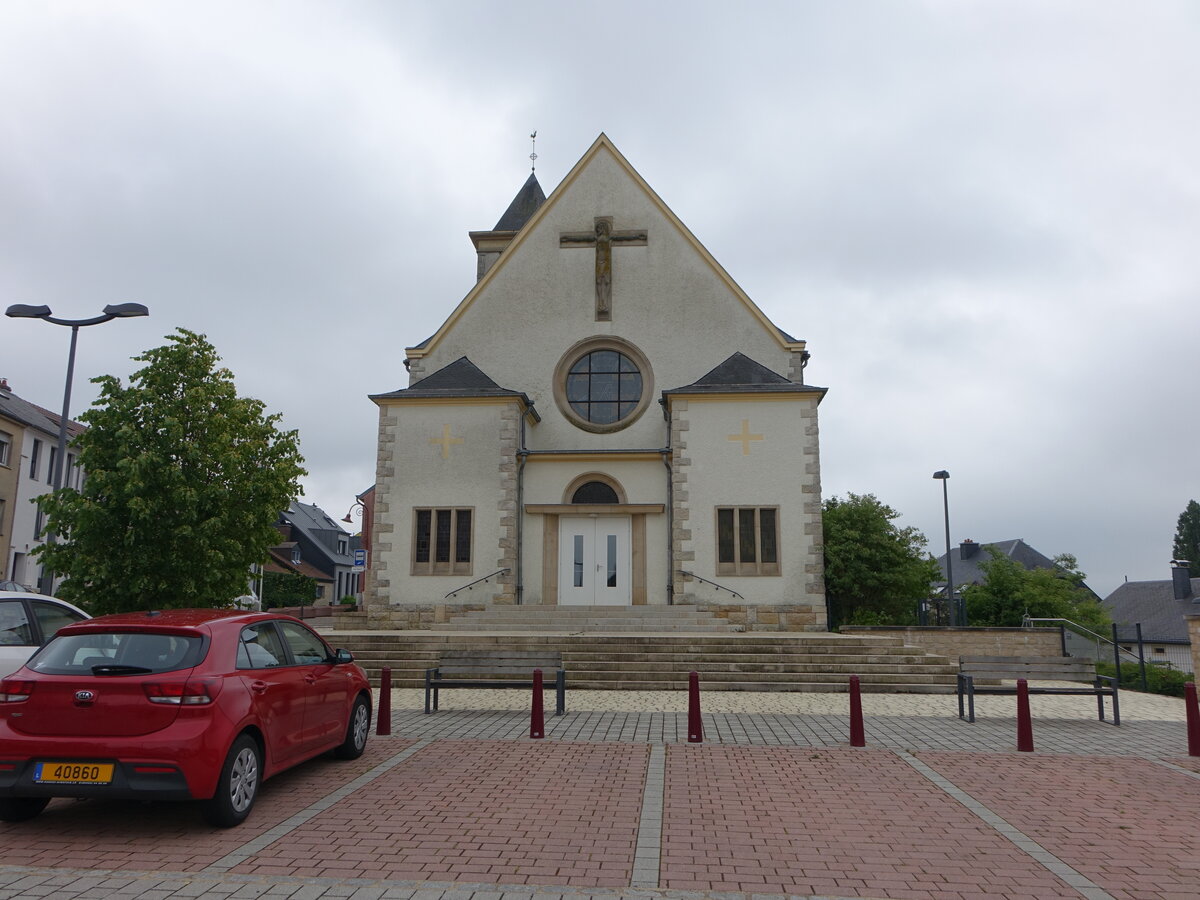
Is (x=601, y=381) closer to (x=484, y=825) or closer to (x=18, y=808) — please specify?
(x=484, y=825)

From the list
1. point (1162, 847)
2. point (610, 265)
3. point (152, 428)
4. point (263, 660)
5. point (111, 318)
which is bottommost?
point (1162, 847)

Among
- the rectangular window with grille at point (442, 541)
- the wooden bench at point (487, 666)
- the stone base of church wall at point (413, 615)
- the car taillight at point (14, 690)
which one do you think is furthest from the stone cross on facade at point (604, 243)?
the car taillight at point (14, 690)

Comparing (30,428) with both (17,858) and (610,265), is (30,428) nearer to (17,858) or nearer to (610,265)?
(610,265)

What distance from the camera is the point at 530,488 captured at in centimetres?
2388

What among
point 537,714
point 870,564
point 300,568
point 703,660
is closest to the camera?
point 537,714

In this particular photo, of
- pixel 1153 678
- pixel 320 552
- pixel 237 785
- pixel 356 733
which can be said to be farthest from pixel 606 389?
pixel 320 552

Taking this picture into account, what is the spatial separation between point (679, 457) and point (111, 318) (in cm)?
1287

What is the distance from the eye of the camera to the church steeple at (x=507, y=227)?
3603 centimetres

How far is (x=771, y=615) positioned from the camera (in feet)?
70.9

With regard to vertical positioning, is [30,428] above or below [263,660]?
above

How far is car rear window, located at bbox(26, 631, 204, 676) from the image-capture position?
20.7ft

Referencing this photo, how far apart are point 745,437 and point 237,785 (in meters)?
17.5

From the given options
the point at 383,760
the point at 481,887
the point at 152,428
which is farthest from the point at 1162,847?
the point at 152,428

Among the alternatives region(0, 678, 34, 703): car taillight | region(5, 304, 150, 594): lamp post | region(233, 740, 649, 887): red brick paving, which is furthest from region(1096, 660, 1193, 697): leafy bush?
region(5, 304, 150, 594): lamp post
